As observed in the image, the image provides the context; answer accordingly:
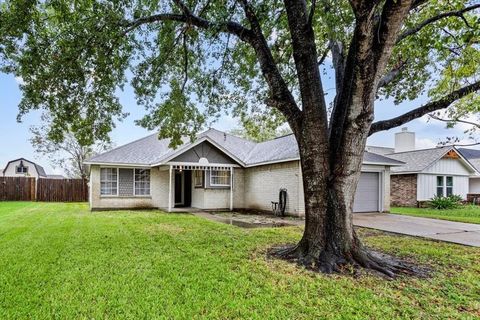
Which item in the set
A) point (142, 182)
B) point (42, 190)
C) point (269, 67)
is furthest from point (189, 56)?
point (42, 190)

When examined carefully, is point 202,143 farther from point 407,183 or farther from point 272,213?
point 407,183

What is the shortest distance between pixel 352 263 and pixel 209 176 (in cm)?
1173

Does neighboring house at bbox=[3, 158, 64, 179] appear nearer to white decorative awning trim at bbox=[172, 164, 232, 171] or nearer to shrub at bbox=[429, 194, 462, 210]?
white decorative awning trim at bbox=[172, 164, 232, 171]

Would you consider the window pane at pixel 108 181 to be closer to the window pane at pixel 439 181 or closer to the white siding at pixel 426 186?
the white siding at pixel 426 186

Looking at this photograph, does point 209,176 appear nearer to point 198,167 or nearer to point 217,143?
point 198,167

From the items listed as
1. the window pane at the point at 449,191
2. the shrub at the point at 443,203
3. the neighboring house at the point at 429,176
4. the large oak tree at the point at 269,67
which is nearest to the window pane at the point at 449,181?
the neighboring house at the point at 429,176

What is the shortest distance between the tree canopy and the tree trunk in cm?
109

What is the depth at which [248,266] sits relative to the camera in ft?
18.1

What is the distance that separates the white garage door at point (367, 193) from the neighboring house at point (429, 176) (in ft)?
17.7

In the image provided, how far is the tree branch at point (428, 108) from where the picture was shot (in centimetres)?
560

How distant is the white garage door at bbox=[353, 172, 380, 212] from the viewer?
15336mm

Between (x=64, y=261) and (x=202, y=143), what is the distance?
11.0 metres

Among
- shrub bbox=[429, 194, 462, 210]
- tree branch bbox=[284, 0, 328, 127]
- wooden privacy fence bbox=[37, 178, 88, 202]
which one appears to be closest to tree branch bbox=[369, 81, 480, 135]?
tree branch bbox=[284, 0, 328, 127]

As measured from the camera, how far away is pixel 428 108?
18.9 ft
